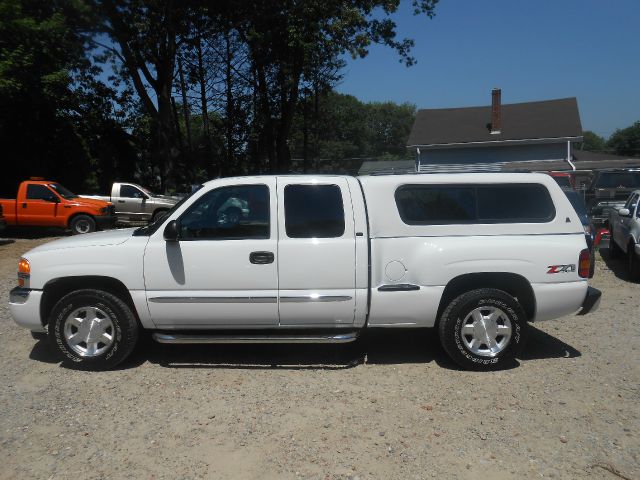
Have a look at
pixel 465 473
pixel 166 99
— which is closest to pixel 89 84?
pixel 166 99

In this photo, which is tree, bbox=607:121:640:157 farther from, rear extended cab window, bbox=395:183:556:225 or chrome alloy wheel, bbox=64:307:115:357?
chrome alloy wheel, bbox=64:307:115:357

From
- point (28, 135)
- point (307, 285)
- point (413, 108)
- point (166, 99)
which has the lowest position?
point (307, 285)

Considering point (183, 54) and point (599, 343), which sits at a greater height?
point (183, 54)

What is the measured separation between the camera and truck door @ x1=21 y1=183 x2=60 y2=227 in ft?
54.1

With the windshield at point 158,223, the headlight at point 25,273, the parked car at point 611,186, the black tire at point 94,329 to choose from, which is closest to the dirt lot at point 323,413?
the black tire at point 94,329

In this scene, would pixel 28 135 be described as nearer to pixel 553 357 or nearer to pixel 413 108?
pixel 553 357

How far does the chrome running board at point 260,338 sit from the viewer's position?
16.7 feet

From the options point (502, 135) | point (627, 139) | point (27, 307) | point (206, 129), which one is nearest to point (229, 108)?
point (206, 129)

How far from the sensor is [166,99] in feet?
80.4

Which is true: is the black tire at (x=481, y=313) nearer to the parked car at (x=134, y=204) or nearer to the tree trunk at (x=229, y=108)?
the parked car at (x=134, y=204)

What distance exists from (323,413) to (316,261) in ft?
4.39

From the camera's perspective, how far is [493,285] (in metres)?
5.36

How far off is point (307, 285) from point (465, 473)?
83.9 inches

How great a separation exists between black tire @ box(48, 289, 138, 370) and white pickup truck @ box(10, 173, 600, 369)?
13 millimetres
